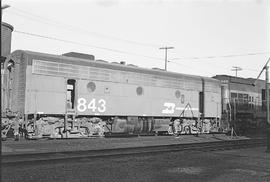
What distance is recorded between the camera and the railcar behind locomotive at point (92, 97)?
15203mm

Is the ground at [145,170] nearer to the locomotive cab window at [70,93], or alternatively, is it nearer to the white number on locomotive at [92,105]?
the white number on locomotive at [92,105]

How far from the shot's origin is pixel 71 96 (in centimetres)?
1694

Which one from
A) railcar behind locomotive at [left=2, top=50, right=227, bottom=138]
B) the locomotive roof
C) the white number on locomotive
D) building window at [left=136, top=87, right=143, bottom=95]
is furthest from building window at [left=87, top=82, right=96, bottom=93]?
building window at [left=136, top=87, right=143, bottom=95]

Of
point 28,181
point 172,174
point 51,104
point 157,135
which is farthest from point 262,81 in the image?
point 28,181

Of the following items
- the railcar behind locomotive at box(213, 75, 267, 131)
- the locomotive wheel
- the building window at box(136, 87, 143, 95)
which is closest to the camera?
the building window at box(136, 87, 143, 95)

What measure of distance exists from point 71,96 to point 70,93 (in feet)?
0.57

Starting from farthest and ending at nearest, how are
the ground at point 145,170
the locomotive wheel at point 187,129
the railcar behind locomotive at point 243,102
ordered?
1. the railcar behind locomotive at point 243,102
2. the locomotive wheel at point 187,129
3. the ground at point 145,170

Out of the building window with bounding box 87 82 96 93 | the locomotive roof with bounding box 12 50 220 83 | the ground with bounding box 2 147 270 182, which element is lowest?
the ground with bounding box 2 147 270 182

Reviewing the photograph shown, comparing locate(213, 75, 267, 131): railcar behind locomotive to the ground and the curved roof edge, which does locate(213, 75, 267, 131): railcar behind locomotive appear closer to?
the ground

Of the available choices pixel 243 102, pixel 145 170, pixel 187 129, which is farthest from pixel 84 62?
pixel 243 102

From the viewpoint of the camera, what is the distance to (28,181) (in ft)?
23.2

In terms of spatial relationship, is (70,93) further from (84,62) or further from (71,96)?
(84,62)

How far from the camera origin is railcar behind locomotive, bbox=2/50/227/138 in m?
15.2

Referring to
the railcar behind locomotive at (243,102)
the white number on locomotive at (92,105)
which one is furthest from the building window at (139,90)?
the railcar behind locomotive at (243,102)
